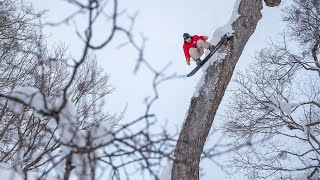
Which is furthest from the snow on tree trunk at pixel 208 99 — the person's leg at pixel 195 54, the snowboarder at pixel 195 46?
the person's leg at pixel 195 54

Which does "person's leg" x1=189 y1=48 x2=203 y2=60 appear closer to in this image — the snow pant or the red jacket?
the snow pant

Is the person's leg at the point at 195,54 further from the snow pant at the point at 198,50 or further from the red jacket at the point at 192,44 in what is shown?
the red jacket at the point at 192,44

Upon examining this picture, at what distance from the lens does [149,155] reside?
1.70 meters

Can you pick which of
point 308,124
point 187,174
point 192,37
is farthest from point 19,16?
point 308,124

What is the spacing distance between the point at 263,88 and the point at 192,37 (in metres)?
8.59

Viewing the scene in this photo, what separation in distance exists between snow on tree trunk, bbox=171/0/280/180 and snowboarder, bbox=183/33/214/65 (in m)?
1.92

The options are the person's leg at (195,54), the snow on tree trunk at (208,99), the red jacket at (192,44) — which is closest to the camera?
the snow on tree trunk at (208,99)

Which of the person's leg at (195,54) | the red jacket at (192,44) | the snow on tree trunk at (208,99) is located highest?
the red jacket at (192,44)

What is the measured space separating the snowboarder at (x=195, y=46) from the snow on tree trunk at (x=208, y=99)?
192 centimetres

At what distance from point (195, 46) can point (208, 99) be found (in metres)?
3.27

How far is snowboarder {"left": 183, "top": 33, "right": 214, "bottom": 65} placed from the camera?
8.83m

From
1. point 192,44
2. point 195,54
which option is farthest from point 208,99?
point 192,44

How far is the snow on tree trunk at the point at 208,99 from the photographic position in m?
5.50

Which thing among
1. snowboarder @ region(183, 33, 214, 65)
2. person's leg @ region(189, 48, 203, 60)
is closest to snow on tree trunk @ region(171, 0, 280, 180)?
snowboarder @ region(183, 33, 214, 65)
